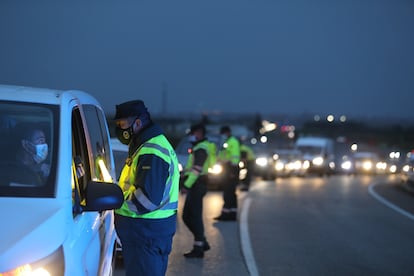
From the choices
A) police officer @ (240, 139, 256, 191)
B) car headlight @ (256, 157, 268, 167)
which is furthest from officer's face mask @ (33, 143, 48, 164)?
car headlight @ (256, 157, 268, 167)

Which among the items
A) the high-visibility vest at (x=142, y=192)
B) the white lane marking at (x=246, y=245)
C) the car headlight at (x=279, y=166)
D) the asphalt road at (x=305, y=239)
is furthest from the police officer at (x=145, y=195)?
the car headlight at (x=279, y=166)

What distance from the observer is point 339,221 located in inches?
563

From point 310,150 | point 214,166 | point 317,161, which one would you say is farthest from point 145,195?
point 310,150

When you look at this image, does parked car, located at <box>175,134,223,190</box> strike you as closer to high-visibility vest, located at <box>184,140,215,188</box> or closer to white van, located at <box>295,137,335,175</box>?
high-visibility vest, located at <box>184,140,215,188</box>

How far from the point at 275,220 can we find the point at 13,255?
1126 centimetres

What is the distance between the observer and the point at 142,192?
4.80m

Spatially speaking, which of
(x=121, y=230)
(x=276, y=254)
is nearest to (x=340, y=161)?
(x=276, y=254)

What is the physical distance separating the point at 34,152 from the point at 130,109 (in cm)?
96

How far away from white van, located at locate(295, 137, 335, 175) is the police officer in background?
73.9 feet

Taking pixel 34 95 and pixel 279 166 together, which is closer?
pixel 34 95

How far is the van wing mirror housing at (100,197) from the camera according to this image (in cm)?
406

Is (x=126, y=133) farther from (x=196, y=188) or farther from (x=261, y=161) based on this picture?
(x=261, y=161)

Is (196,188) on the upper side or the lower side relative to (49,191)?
lower

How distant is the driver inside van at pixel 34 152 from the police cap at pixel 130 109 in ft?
2.67
